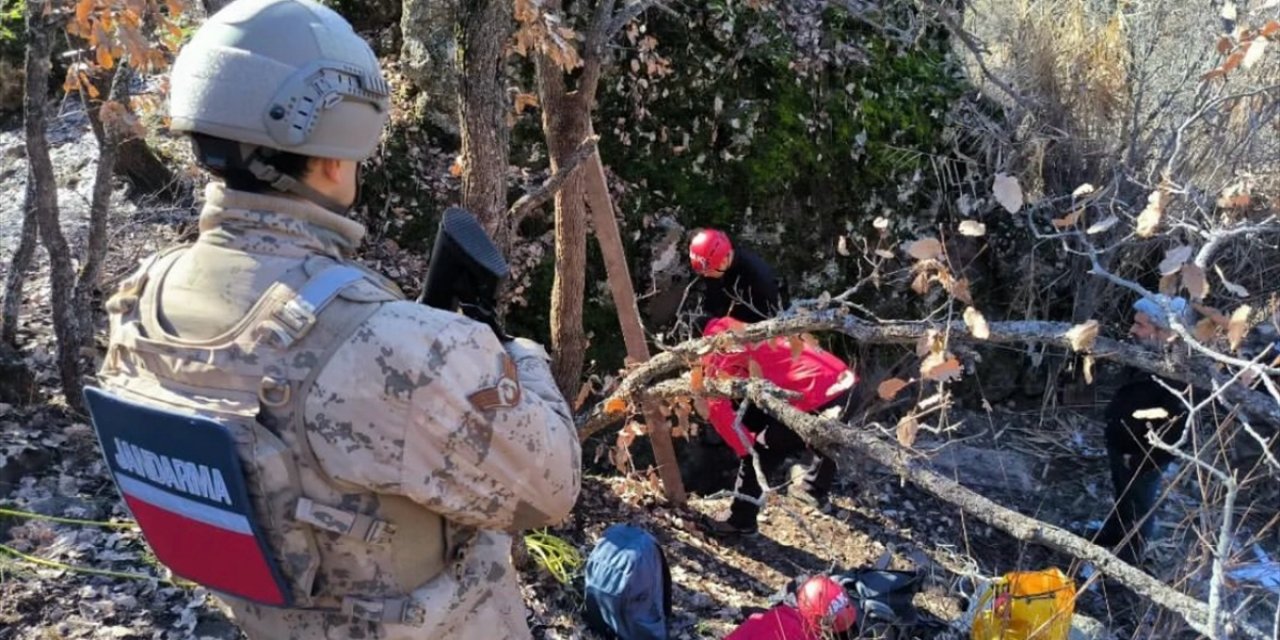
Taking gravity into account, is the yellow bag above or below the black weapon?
below

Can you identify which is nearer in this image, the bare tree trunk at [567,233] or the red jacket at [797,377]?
the bare tree trunk at [567,233]

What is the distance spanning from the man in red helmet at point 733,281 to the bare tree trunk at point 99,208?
2.74 metres

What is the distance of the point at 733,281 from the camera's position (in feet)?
18.4

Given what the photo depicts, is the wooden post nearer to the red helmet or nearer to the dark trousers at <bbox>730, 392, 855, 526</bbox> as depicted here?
the dark trousers at <bbox>730, 392, 855, 526</bbox>

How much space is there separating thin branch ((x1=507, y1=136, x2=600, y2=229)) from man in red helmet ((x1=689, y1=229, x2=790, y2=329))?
1.24 m

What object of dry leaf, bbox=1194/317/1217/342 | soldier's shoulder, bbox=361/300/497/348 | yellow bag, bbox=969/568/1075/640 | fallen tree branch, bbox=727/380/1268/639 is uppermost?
soldier's shoulder, bbox=361/300/497/348

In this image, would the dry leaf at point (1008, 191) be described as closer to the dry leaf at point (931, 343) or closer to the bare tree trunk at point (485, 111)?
the dry leaf at point (931, 343)

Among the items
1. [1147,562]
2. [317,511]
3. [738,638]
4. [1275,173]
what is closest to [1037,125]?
[1275,173]

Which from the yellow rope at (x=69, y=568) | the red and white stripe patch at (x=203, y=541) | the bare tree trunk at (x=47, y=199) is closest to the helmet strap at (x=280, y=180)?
the red and white stripe patch at (x=203, y=541)

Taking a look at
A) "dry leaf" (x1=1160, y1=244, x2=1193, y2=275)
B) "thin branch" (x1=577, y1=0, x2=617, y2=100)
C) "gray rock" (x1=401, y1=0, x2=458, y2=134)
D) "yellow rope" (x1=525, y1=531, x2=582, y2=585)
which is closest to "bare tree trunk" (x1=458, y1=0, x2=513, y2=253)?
"thin branch" (x1=577, y1=0, x2=617, y2=100)

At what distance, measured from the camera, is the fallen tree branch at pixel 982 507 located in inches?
90.4

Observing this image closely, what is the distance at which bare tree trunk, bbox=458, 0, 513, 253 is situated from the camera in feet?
11.3

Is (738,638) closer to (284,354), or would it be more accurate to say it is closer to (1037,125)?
(284,354)

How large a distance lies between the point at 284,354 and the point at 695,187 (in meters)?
5.10
